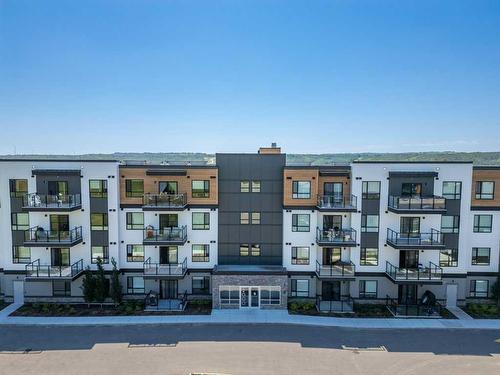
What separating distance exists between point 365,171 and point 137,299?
18564 mm

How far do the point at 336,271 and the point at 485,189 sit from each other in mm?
12057

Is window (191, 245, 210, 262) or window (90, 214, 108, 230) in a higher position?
window (90, 214, 108, 230)

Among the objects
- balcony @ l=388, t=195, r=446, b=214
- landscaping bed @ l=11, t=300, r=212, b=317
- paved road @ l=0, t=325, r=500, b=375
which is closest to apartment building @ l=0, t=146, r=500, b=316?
balcony @ l=388, t=195, r=446, b=214

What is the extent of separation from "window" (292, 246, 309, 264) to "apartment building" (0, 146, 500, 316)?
0.07 m

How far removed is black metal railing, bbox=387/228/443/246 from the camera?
22.3 m

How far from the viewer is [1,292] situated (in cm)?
2428

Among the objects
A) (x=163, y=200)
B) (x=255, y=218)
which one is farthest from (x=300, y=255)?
(x=163, y=200)

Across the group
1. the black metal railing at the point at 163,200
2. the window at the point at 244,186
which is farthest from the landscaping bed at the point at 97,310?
the window at the point at 244,186

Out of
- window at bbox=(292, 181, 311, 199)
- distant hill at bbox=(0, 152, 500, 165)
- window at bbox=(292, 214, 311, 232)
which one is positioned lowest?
window at bbox=(292, 214, 311, 232)

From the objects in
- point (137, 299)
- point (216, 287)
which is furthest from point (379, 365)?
point (137, 299)

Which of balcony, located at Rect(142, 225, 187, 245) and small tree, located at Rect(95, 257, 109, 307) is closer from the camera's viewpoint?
small tree, located at Rect(95, 257, 109, 307)

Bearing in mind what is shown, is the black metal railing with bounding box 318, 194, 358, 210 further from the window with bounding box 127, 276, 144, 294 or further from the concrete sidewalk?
the window with bounding box 127, 276, 144, 294

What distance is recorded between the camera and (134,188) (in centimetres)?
2352

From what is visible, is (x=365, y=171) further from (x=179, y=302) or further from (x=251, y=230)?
(x=179, y=302)
